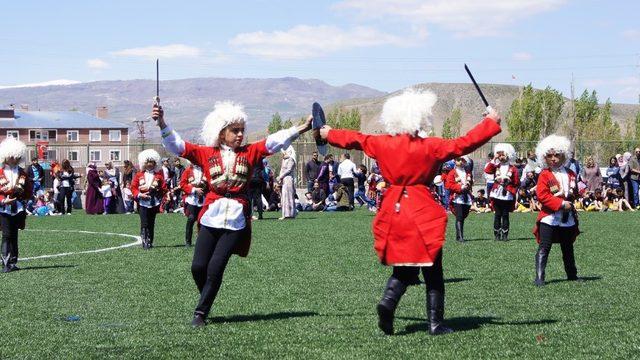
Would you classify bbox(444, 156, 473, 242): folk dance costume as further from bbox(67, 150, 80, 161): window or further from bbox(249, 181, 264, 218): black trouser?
bbox(67, 150, 80, 161): window

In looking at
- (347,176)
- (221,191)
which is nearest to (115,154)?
(347,176)

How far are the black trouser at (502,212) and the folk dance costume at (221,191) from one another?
10753 mm

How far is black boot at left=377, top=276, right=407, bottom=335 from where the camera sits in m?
8.15

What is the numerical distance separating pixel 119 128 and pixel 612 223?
4729 inches

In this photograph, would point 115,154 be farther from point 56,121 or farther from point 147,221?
point 56,121

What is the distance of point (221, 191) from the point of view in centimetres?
922

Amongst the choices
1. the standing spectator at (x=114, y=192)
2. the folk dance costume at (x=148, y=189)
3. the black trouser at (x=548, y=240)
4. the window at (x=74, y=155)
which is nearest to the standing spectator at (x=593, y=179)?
the standing spectator at (x=114, y=192)

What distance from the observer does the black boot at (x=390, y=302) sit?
8150 mm

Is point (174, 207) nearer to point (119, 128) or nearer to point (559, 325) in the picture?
point (559, 325)

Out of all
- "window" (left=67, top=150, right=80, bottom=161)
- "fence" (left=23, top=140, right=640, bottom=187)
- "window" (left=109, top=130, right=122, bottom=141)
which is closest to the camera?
"fence" (left=23, top=140, right=640, bottom=187)

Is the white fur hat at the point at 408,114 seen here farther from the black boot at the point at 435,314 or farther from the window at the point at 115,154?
the window at the point at 115,154

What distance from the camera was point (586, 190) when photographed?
32.2 meters

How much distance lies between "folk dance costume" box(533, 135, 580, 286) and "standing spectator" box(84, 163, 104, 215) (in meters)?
23.6

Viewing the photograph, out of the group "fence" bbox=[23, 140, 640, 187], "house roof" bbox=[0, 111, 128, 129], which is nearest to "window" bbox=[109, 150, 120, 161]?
"fence" bbox=[23, 140, 640, 187]
